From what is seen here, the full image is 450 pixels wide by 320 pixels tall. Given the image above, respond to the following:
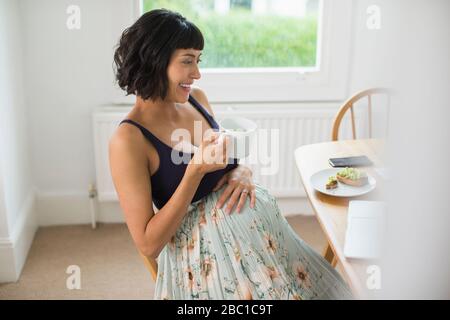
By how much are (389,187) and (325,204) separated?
94 cm

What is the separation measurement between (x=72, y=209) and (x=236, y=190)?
159 cm

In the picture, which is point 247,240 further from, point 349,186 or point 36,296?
point 36,296

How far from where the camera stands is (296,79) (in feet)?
8.33

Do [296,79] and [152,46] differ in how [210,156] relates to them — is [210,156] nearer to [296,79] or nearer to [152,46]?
[152,46]

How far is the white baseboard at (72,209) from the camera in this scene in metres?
2.59

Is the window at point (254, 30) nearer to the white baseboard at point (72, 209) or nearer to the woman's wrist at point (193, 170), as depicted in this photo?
the white baseboard at point (72, 209)

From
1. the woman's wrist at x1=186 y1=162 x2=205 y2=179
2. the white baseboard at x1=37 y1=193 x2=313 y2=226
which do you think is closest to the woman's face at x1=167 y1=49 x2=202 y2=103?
the woman's wrist at x1=186 y1=162 x2=205 y2=179

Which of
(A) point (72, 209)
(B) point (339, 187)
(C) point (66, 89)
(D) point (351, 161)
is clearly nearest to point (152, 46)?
(B) point (339, 187)

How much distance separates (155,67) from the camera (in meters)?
1.23

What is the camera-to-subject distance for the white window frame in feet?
8.18

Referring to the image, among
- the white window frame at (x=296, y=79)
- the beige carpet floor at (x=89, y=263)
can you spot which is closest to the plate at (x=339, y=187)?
the beige carpet floor at (x=89, y=263)

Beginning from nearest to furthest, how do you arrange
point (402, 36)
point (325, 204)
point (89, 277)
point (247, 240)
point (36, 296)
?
1. point (402, 36)
2. point (247, 240)
3. point (325, 204)
4. point (36, 296)
5. point (89, 277)

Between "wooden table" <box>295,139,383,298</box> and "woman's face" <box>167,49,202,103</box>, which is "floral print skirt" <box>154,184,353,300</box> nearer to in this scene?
"wooden table" <box>295,139,383,298</box>

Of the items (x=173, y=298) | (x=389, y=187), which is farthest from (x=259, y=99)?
(x=389, y=187)
